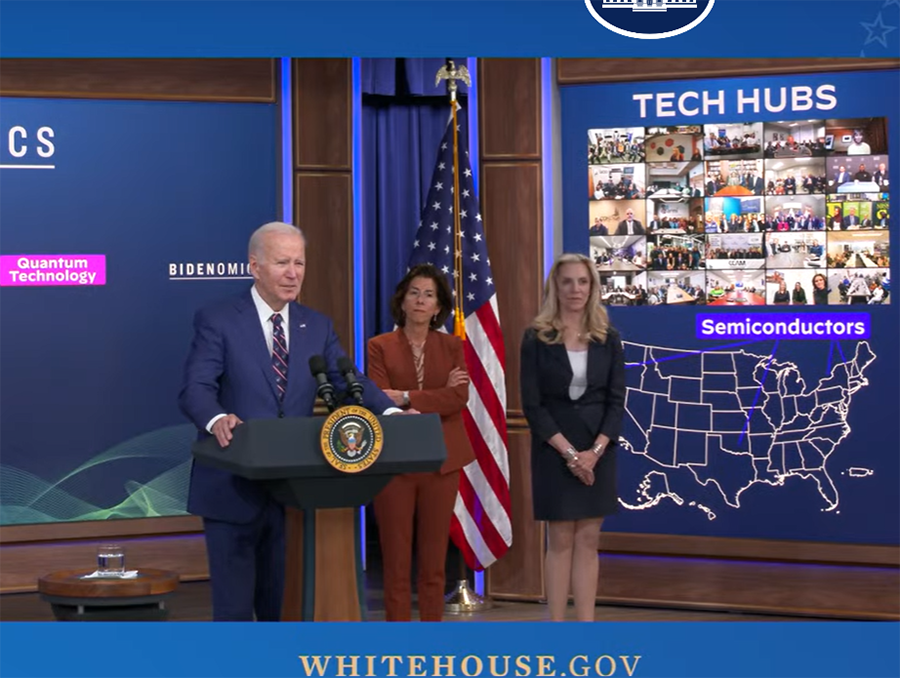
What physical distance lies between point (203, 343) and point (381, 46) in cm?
106

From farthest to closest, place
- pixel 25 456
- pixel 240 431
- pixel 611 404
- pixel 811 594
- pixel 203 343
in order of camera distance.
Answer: pixel 25 456 → pixel 811 594 → pixel 611 404 → pixel 203 343 → pixel 240 431

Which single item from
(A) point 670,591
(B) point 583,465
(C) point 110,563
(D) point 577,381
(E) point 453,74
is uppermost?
(E) point 453,74

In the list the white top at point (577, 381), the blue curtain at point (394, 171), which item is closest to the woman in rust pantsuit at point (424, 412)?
the white top at point (577, 381)

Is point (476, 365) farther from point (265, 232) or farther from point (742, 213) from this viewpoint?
point (265, 232)

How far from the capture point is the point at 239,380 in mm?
4465

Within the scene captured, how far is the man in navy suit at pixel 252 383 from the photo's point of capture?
443 cm

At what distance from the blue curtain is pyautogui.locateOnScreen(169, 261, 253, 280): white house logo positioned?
1.00m

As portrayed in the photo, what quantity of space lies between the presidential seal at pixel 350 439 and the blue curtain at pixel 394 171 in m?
4.43

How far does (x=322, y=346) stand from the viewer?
457 cm

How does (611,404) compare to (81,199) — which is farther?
(81,199)

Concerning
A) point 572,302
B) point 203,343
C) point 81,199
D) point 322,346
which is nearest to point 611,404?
point 572,302

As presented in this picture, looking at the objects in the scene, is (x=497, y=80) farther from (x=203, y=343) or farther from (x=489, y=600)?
(x=203, y=343)

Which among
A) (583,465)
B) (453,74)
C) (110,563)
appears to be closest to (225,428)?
(110,563)

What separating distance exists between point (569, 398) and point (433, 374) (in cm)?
59
